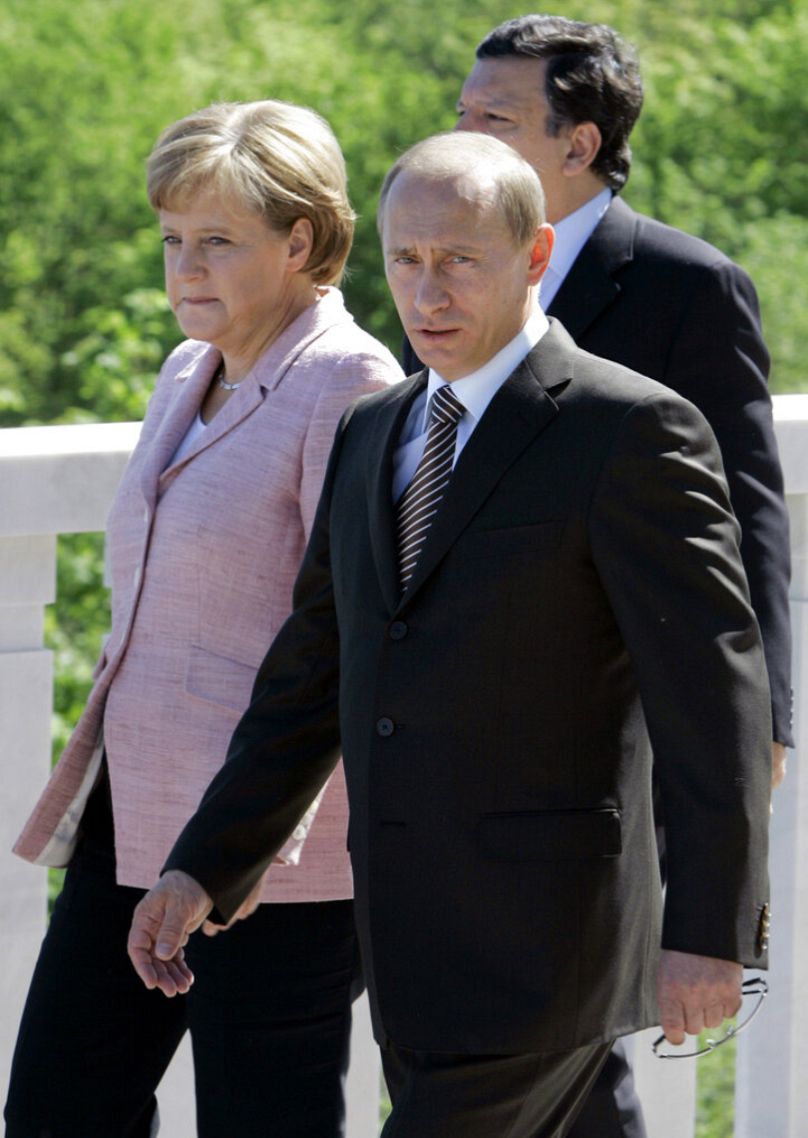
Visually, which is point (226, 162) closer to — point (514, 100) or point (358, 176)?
point (514, 100)

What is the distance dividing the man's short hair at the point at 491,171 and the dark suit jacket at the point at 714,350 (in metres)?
0.75

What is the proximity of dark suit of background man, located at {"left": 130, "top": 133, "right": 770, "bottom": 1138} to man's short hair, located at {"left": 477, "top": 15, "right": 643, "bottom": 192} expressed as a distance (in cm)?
105

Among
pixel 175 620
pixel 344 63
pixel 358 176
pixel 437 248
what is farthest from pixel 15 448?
pixel 344 63

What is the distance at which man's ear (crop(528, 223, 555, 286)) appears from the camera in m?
2.44

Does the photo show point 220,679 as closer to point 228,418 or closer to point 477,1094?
point 228,418

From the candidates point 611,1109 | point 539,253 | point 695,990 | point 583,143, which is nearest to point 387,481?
point 539,253

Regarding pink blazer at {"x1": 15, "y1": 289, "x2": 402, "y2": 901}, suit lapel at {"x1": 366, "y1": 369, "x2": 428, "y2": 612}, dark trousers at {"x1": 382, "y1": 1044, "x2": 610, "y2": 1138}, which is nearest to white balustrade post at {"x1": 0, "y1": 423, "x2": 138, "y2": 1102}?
pink blazer at {"x1": 15, "y1": 289, "x2": 402, "y2": 901}

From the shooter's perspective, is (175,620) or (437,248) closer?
(437,248)

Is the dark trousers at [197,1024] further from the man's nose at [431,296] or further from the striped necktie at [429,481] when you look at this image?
the man's nose at [431,296]

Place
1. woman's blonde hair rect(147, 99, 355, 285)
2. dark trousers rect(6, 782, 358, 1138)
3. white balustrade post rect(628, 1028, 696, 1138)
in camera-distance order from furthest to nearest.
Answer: white balustrade post rect(628, 1028, 696, 1138), woman's blonde hair rect(147, 99, 355, 285), dark trousers rect(6, 782, 358, 1138)

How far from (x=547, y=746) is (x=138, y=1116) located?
1054 millimetres

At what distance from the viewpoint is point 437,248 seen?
240cm

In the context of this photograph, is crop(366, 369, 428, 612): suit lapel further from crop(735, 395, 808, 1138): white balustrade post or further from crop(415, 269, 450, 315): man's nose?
crop(735, 395, 808, 1138): white balustrade post

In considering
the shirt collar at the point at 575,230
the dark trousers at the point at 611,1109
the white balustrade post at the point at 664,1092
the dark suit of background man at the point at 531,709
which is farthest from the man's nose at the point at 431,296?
the white balustrade post at the point at 664,1092
